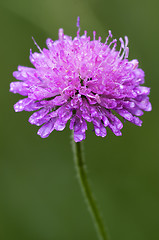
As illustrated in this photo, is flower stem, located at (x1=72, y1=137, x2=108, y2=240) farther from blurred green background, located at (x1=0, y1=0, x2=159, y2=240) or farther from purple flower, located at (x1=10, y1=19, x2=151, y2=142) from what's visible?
blurred green background, located at (x1=0, y1=0, x2=159, y2=240)

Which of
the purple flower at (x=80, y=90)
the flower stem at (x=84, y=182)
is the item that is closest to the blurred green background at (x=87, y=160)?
the flower stem at (x=84, y=182)

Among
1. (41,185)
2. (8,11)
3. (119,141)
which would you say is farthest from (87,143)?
(8,11)

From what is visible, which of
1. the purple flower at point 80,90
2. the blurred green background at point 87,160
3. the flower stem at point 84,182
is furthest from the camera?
the blurred green background at point 87,160

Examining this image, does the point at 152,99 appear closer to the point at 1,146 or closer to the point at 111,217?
the point at 111,217

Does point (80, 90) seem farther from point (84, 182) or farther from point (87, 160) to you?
point (87, 160)

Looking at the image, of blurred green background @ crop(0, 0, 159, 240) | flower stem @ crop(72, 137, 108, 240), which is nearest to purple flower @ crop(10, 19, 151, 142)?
flower stem @ crop(72, 137, 108, 240)

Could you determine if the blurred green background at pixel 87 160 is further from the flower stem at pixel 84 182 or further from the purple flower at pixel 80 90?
the purple flower at pixel 80 90

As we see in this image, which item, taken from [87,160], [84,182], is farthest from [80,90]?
[87,160]

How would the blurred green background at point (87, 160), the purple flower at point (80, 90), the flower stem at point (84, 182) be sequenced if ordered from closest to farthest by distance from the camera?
the purple flower at point (80, 90), the flower stem at point (84, 182), the blurred green background at point (87, 160)
